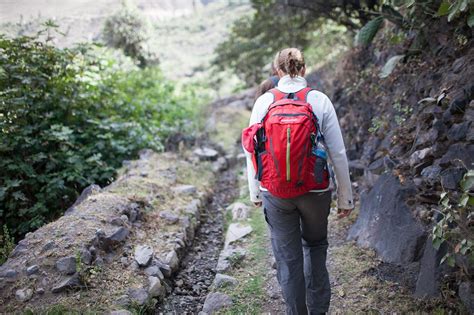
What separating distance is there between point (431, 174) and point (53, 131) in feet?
16.3

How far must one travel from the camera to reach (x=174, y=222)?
5035 millimetres

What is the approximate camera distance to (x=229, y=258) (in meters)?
4.31

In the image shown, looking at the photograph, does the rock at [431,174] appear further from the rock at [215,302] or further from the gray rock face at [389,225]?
the rock at [215,302]

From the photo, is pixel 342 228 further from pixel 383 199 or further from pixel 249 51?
pixel 249 51

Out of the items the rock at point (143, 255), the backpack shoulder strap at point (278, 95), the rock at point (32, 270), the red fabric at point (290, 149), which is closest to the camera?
the red fabric at point (290, 149)

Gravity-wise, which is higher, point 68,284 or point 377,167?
point 377,167

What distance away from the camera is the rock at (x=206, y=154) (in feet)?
27.5

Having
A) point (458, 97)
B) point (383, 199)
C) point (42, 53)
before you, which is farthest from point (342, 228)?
point (42, 53)

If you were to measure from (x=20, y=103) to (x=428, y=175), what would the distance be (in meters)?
4.99

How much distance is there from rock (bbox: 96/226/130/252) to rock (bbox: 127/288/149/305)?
2.21 ft

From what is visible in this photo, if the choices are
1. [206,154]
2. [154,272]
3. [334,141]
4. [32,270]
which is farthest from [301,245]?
[206,154]

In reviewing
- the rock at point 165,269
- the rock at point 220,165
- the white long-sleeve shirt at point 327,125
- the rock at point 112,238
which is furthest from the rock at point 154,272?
the rock at point 220,165

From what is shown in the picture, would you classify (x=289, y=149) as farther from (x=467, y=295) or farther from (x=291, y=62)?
(x=467, y=295)

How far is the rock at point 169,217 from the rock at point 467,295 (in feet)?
10.8
